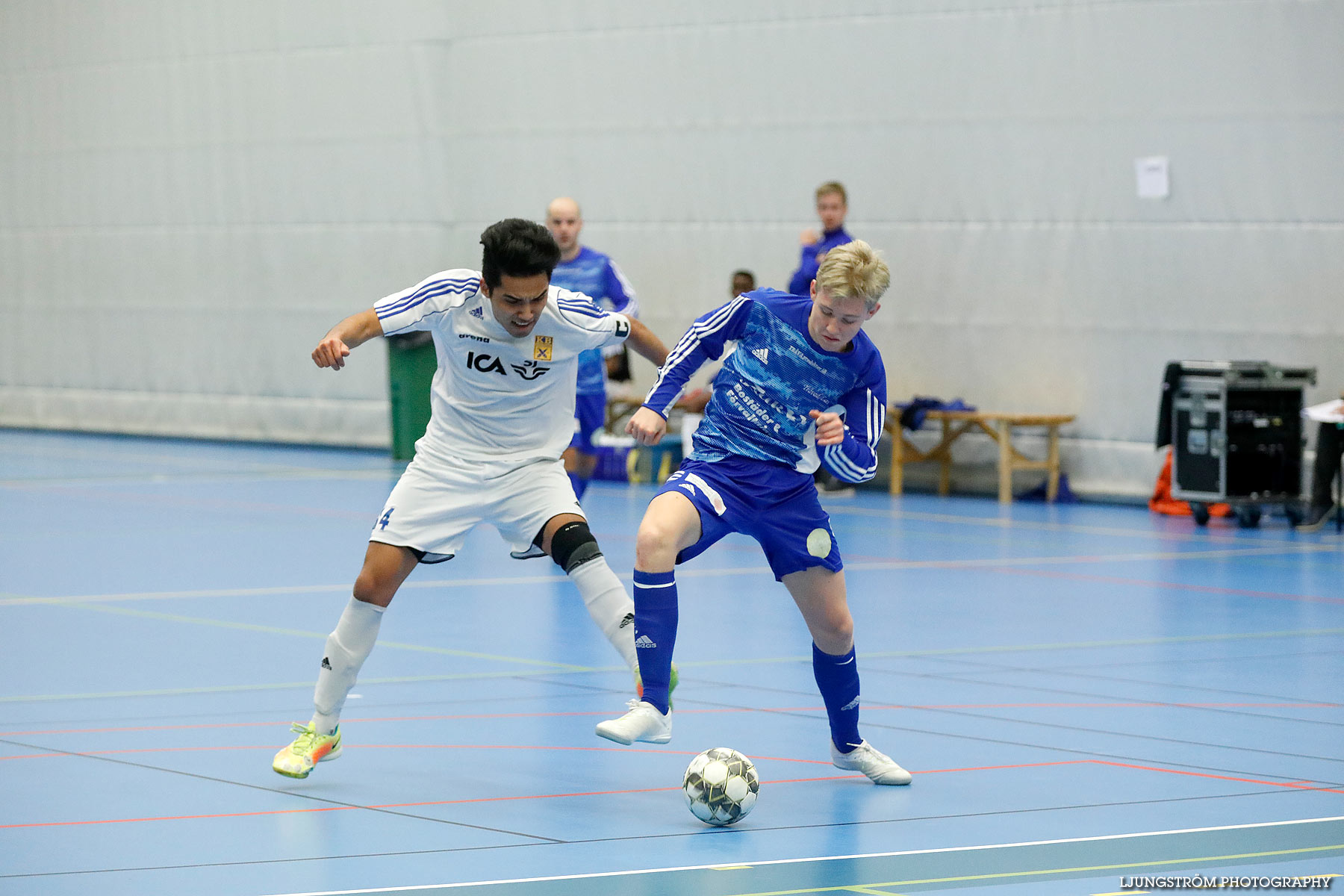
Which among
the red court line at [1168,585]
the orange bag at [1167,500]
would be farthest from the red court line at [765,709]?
the orange bag at [1167,500]

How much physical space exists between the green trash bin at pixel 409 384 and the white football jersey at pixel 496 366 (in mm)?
13039

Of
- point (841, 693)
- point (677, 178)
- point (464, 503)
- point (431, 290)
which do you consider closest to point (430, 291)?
point (431, 290)

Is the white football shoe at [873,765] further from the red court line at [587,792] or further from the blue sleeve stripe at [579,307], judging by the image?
the blue sleeve stripe at [579,307]

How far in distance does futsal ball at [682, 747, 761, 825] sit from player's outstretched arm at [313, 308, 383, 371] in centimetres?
155

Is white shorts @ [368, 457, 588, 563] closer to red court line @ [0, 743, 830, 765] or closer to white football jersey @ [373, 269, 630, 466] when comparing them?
white football jersey @ [373, 269, 630, 466]

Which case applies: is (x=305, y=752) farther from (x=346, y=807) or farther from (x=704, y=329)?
(x=704, y=329)

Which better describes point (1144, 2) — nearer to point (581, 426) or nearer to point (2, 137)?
point (581, 426)

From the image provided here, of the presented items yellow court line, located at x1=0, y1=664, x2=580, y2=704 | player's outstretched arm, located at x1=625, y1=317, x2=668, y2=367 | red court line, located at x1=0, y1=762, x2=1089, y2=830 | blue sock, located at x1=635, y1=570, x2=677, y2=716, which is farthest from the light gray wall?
blue sock, located at x1=635, y1=570, x2=677, y2=716

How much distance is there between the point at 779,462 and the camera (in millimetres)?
6004

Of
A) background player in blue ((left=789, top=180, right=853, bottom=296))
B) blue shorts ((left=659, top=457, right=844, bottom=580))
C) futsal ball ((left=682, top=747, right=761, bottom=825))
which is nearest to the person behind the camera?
futsal ball ((left=682, top=747, right=761, bottom=825))

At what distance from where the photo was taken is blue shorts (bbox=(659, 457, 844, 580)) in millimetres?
5883

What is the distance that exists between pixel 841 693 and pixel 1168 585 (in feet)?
18.6

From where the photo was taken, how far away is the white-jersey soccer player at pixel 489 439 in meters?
5.97

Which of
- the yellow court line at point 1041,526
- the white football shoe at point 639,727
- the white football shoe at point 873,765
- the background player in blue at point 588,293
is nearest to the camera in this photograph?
the white football shoe at point 639,727
